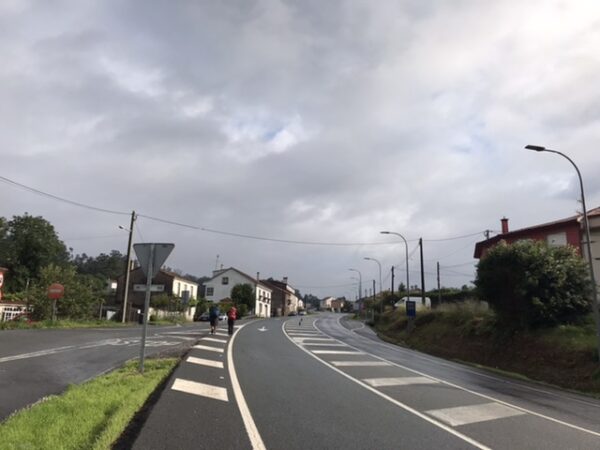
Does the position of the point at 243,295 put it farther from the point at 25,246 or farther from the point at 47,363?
the point at 47,363

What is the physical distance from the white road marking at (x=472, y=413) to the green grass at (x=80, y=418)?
5.01 m

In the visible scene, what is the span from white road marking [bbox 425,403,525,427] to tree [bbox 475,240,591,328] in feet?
42.4

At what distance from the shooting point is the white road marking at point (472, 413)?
8.06m

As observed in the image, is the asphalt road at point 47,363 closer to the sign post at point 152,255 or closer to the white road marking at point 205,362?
the white road marking at point 205,362

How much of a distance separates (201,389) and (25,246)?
64.3 meters

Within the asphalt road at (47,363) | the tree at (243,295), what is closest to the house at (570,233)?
the asphalt road at (47,363)

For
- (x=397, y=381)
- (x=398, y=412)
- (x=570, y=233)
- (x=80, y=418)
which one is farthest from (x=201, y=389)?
(x=570, y=233)

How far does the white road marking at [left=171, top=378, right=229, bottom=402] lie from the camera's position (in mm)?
8677

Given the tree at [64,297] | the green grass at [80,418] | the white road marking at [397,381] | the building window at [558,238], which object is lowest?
the white road marking at [397,381]

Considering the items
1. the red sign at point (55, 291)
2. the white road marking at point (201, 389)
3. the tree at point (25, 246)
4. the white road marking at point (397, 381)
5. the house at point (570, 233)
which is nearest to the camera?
the white road marking at point (201, 389)

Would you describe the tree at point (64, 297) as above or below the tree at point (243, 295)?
below

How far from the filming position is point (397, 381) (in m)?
12.2

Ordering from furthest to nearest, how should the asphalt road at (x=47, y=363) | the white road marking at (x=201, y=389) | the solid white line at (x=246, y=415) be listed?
the asphalt road at (x=47, y=363) < the white road marking at (x=201, y=389) < the solid white line at (x=246, y=415)

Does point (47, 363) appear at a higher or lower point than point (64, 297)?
lower
